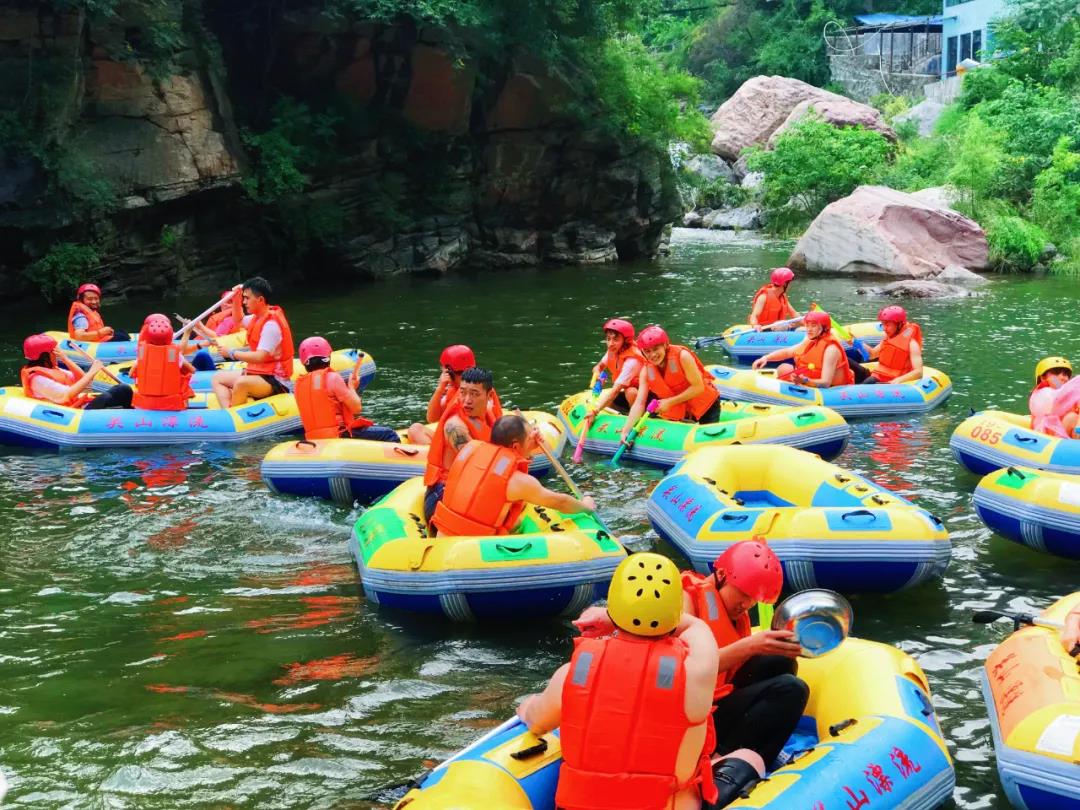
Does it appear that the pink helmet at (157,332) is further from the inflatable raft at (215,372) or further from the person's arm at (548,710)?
the person's arm at (548,710)

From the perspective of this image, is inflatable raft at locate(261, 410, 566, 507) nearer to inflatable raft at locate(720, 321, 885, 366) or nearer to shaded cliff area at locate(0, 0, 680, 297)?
inflatable raft at locate(720, 321, 885, 366)

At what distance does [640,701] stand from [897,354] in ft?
30.5

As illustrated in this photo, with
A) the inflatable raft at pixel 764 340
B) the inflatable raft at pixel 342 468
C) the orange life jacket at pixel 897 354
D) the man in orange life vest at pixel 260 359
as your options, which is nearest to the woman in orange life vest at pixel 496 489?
the inflatable raft at pixel 342 468

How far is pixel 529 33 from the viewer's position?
24094mm

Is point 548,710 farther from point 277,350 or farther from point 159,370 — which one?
point 277,350

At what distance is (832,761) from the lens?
14.7ft

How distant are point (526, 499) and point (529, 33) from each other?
1911cm

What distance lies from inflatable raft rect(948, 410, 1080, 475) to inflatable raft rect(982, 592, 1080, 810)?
362 centimetres

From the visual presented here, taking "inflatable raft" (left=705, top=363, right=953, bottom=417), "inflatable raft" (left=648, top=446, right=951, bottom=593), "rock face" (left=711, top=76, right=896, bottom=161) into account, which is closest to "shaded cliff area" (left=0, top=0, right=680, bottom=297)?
"inflatable raft" (left=705, top=363, right=953, bottom=417)

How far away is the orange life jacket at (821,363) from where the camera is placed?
40.0ft

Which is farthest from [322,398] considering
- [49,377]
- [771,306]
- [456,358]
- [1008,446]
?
[771,306]

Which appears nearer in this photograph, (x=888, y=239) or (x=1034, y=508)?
(x=1034, y=508)

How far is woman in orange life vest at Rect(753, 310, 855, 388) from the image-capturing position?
12086mm

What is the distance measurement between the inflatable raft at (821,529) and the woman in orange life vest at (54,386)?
5.71 metres
